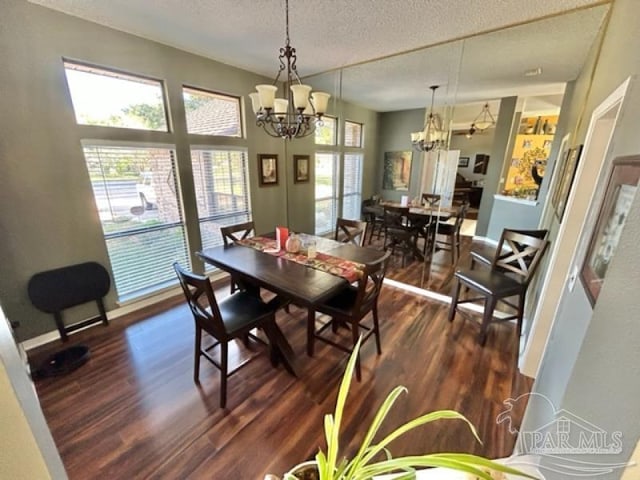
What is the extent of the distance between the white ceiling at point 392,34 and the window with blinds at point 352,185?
1230 millimetres

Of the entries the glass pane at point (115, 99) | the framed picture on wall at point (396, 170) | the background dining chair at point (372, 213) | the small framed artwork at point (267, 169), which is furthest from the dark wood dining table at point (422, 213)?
the glass pane at point (115, 99)

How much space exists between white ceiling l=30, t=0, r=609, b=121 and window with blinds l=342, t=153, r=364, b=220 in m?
1.23

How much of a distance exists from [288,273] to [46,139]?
231 centimetres

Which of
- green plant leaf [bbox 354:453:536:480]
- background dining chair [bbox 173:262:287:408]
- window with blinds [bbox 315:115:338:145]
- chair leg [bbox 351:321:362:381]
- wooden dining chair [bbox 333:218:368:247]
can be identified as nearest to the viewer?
green plant leaf [bbox 354:453:536:480]

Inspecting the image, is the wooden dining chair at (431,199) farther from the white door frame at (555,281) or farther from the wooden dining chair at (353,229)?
the white door frame at (555,281)

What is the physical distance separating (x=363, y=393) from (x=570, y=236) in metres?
1.81

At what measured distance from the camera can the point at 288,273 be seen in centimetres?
197

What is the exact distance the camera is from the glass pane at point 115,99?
2.29 meters

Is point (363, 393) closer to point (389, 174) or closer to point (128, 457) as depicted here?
point (128, 457)

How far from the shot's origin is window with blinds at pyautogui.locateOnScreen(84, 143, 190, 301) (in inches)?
98.7

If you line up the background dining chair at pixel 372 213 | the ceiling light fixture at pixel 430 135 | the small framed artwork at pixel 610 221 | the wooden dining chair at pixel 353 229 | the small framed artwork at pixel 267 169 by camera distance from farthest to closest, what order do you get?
the background dining chair at pixel 372 213 < the small framed artwork at pixel 267 169 < the ceiling light fixture at pixel 430 135 < the wooden dining chair at pixel 353 229 < the small framed artwork at pixel 610 221

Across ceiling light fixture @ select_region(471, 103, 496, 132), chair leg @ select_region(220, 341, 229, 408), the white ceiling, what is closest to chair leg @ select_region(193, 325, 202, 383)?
chair leg @ select_region(220, 341, 229, 408)

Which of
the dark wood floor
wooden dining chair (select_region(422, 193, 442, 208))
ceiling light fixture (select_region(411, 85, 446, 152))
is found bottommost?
the dark wood floor

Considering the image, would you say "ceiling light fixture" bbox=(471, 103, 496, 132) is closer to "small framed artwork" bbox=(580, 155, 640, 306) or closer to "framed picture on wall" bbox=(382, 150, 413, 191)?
"framed picture on wall" bbox=(382, 150, 413, 191)
